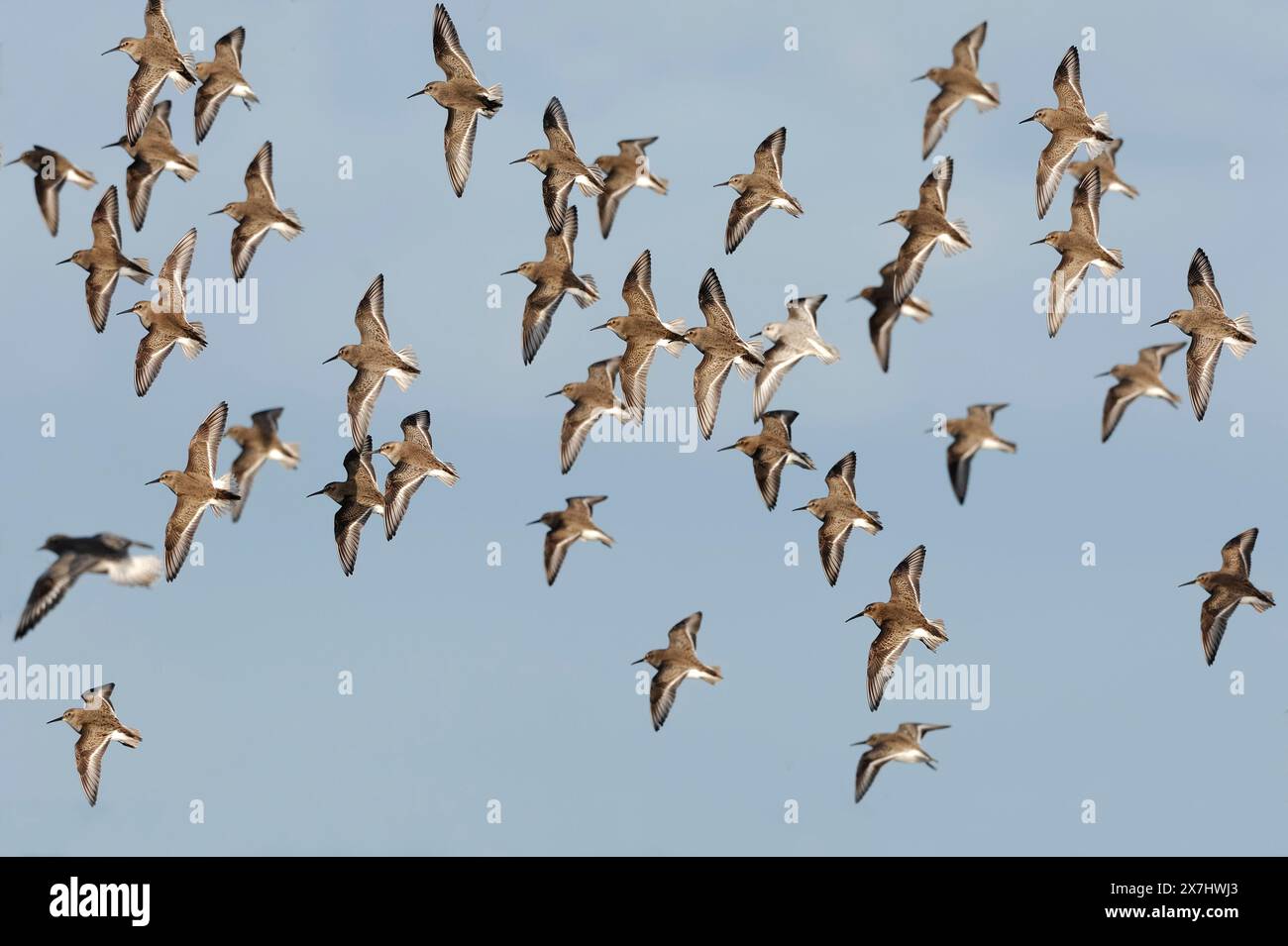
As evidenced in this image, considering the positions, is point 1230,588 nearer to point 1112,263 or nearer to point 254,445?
point 1112,263

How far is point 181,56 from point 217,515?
5866mm

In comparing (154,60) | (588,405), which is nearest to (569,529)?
(588,405)

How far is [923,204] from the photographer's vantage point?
29.0m

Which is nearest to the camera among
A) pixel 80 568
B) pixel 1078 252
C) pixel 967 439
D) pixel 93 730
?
pixel 80 568

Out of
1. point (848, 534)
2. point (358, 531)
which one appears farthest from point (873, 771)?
point (358, 531)

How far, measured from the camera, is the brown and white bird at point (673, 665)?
29.0 metres

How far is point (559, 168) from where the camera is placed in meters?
30.2

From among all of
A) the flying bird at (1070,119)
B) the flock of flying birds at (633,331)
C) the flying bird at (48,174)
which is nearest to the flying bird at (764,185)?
the flock of flying birds at (633,331)

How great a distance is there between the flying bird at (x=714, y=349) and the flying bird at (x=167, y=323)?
5315 millimetres

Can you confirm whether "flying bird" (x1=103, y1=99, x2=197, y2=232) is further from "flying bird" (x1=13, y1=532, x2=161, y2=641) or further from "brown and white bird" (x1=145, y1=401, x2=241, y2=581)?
"flying bird" (x1=13, y1=532, x2=161, y2=641)

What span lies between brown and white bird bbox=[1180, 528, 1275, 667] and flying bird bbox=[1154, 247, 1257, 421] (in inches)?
Result: 56.7

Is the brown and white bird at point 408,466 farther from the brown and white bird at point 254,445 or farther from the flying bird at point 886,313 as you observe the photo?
the flying bird at point 886,313

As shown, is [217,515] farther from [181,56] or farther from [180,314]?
[181,56]

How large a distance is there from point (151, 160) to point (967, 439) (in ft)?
33.6
